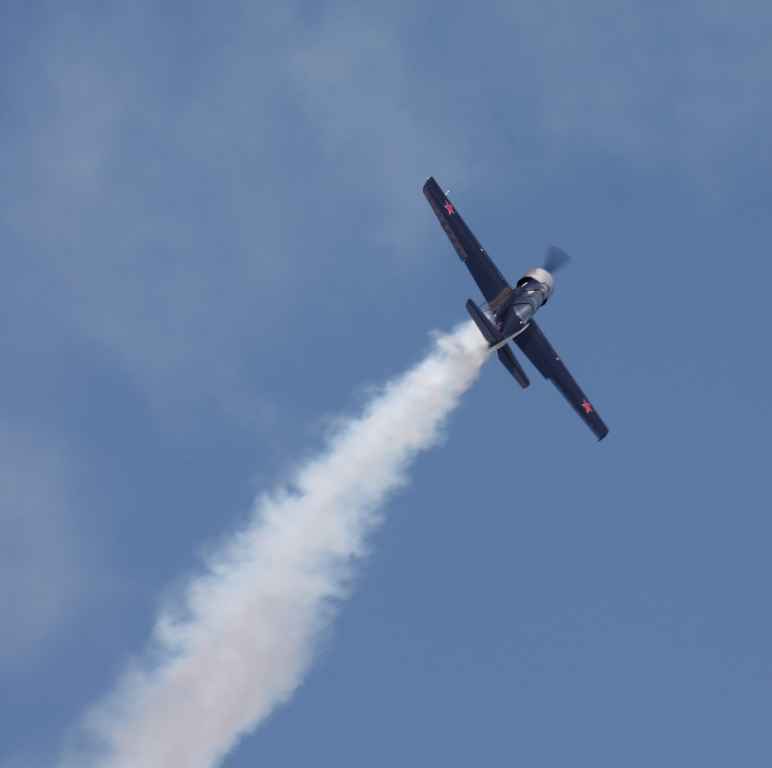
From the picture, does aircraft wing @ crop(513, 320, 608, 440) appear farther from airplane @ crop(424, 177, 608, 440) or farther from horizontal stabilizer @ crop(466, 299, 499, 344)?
horizontal stabilizer @ crop(466, 299, 499, 344)

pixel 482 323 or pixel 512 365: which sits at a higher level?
pixel 482 323

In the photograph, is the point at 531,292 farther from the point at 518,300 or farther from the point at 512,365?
the point at 512,365

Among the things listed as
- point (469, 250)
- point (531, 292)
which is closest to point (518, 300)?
point (531, 292)

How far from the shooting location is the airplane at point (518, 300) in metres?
66.5

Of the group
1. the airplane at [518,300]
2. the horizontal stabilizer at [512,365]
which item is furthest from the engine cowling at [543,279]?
the horizontal stabilizer at [512,365]

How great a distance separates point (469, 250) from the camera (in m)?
69.4

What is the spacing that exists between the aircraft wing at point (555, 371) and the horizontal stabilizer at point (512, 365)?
11.9 feet

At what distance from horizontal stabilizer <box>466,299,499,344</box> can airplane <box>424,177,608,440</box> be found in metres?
0.99

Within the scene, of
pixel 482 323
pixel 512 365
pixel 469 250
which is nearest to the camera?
pixel 482 323

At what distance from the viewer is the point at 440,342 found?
2719 inches

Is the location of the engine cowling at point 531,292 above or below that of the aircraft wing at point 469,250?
below

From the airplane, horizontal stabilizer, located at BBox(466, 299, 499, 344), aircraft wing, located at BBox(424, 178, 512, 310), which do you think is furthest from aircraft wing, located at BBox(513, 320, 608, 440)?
horizontal stabilizer, located at BBox(466, 299, 499, 344)

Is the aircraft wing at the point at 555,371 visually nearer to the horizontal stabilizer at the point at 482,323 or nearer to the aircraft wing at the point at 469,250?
the aircraft wing at the point at 469,250

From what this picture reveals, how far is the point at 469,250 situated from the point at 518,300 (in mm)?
5041
